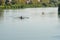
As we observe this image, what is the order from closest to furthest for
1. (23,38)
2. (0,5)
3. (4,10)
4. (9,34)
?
(23,38), (9,34), (0,5), (4,10)

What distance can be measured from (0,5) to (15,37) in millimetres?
8659

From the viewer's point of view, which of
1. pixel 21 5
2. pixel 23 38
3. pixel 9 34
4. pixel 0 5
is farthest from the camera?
pixel 21 5

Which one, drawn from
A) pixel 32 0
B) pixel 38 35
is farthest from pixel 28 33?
pixel 32 0

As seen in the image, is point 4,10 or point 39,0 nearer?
point 4,10

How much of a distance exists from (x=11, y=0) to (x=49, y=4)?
10.1ft

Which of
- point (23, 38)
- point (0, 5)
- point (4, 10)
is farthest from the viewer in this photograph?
point (4, 10)

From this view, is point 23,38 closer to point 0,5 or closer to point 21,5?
→ point 0,5

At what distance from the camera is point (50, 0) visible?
56.0 feet

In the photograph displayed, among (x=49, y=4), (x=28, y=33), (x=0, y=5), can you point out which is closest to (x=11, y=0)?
(x=0, y=5)

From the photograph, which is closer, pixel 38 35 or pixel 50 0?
pixel 38 35

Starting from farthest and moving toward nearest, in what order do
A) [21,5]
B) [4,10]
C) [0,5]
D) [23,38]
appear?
1. [21,5]
2. [4,10]
3. [0,5]
4. [23,38]

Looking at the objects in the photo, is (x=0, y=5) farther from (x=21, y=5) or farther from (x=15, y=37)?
(x=15, y=37)

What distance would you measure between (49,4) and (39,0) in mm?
816

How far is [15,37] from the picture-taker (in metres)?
5.56
